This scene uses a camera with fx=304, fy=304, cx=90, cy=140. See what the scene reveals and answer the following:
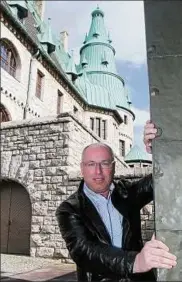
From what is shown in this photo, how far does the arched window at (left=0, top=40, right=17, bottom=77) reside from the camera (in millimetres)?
15797

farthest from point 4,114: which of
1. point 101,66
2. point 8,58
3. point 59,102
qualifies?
point 101,66

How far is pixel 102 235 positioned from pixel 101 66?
34.5 m

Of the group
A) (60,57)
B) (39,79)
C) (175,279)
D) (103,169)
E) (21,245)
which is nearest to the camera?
(175,279)

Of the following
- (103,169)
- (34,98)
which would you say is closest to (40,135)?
(103,169)

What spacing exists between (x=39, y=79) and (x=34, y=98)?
1.95 metres

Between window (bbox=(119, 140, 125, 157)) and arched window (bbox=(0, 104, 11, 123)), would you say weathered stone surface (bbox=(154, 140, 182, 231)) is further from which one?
window (bbox=(119, 140, 125, 157))

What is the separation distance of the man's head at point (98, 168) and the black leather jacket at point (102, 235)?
0.08 meters

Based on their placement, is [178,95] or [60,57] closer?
[178,95]

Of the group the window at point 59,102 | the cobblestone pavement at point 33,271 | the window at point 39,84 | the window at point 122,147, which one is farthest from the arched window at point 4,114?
the window at point 122,147

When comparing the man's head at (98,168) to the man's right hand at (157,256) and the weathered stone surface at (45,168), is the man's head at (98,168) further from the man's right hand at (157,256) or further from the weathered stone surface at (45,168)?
the weathered stone surface at (45,168)

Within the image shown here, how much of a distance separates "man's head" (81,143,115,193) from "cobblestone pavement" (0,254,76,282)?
4.07 meters

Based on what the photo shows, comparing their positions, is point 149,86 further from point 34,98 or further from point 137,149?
point 137,149

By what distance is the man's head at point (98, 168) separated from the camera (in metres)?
Answer: 1.65

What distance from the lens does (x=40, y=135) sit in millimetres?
9227
